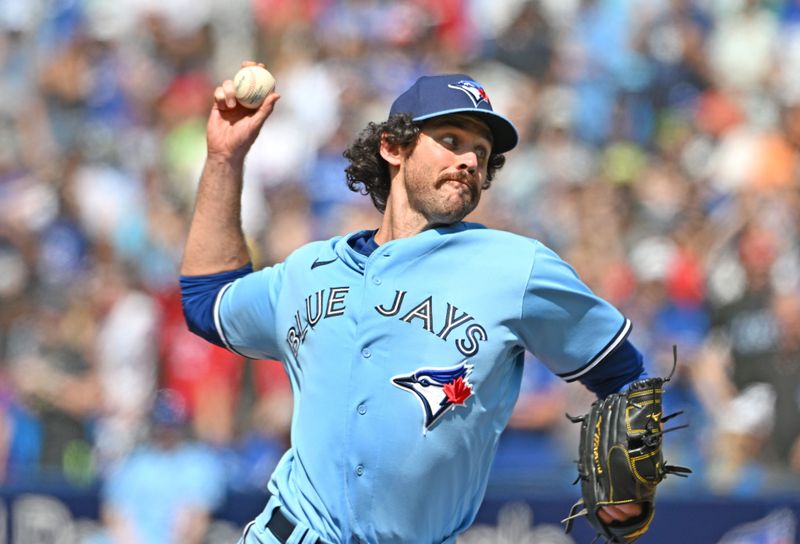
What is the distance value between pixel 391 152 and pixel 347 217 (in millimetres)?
5692

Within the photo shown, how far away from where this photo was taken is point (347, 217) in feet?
31.5

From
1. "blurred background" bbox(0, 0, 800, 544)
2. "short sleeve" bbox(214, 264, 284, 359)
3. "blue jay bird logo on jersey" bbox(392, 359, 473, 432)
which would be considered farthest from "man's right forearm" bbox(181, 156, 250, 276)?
"blurred background" bbox(0, 0, 800, 544)

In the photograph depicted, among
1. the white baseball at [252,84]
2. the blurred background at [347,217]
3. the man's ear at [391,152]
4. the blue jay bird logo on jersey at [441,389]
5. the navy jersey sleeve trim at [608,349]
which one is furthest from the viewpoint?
the blurred background at [347,217]

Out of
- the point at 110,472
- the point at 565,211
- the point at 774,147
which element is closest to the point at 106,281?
the point at 110,472

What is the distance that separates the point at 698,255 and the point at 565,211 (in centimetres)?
110

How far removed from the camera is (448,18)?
1112 centimetres

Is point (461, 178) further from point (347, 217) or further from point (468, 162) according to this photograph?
point (347, 217)

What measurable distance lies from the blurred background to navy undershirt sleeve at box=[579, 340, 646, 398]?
3184mm

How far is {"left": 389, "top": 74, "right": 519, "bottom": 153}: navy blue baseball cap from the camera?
12.1 feet

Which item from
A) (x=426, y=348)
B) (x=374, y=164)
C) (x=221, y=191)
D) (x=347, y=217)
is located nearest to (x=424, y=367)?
(x=426, y=348)

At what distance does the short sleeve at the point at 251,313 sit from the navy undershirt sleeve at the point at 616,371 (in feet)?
3.22

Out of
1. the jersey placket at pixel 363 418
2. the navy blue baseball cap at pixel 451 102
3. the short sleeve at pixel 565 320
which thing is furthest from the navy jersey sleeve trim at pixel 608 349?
the navy blue baseball cap at pixel 451 102

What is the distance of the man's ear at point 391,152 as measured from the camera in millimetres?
3895

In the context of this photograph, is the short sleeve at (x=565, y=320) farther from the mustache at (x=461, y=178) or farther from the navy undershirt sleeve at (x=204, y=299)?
the navy undershirt sleeve at (x=204, y=299)
